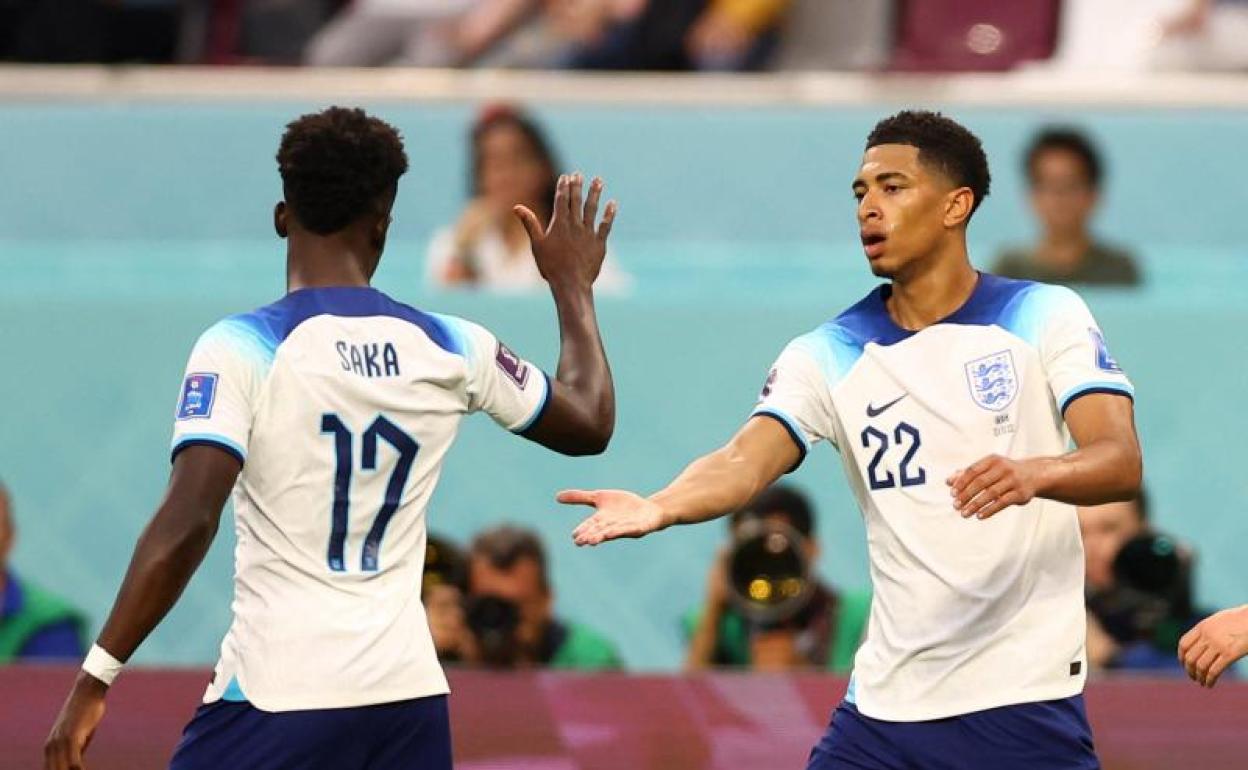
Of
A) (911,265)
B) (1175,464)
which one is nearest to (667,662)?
(1175,464)

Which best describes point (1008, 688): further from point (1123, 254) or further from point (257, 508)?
point (1123, 254)

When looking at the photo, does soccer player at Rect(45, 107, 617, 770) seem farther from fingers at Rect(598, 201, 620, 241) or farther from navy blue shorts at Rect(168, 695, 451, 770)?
fingers at Rect(598, 201, 620, 241)

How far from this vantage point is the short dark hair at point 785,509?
7758 mm

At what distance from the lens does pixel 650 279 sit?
9477 mm

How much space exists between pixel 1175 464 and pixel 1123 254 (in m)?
0.88

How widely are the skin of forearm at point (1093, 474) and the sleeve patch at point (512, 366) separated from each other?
106cm

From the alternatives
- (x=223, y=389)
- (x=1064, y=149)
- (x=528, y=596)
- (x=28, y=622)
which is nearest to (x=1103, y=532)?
(x=528, y=596)

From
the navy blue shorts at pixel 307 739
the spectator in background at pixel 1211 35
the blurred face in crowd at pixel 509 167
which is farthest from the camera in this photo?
the spectator in background at pixel 1211 35

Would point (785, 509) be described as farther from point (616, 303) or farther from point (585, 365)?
point (585, 365)

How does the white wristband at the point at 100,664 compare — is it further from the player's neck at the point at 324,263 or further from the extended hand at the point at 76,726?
the player's neck at the point at 324,263

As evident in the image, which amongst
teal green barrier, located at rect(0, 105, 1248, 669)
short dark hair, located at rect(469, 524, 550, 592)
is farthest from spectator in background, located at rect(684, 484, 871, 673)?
teal green barrier, located at rect(0, 105, 1248, 669)

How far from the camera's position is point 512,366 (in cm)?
457

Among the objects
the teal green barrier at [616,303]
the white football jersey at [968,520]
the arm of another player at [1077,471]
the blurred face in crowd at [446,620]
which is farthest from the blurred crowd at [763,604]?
the arm of another player at [1077,471]

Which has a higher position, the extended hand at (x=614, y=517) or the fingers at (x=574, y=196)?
the fingers at (x=574, y=196)
